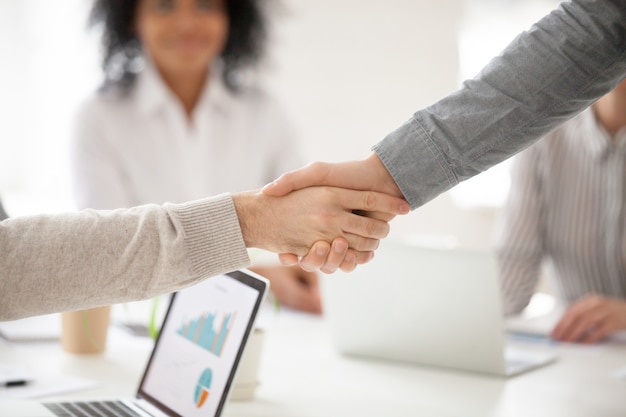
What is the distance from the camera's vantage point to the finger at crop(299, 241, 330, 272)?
1.55m

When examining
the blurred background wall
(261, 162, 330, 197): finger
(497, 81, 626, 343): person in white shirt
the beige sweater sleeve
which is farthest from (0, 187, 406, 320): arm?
the blurred background wall

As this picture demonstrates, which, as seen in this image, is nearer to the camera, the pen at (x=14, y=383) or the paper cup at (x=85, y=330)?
the pen at (x=14, y=383)

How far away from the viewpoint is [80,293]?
1312 mm

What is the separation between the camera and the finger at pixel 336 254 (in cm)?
156

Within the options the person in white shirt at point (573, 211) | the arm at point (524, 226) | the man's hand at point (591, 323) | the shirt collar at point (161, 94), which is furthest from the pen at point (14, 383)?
the shirt collar at point (161, 94)

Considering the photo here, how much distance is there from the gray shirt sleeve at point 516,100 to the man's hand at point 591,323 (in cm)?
65

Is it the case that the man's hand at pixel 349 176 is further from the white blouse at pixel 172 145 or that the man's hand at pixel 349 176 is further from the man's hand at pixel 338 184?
the white blouse at pixel 172 145

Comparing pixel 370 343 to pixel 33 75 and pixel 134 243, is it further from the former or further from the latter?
pixel 33 75

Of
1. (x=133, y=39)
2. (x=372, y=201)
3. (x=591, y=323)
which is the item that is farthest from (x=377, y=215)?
(x=133, y=39)

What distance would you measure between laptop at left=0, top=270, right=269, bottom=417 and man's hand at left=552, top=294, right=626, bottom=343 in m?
0.96

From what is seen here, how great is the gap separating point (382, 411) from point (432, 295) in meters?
0.35

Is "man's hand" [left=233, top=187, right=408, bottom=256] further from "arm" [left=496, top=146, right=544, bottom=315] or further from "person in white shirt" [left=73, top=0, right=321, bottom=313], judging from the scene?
"person in white shirt" [left=73, top=0, right=321, bottom=313]

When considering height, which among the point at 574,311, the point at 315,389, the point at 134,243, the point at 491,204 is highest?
the point at 134,243

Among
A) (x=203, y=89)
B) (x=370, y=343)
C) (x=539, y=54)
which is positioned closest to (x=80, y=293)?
(x=370, y=343)
